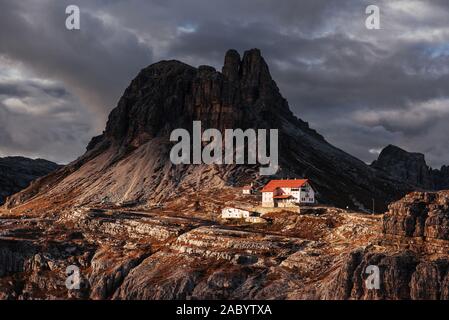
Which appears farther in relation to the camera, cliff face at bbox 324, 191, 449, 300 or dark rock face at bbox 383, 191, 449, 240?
dark rock face at bbox 383, 191, 449, 240

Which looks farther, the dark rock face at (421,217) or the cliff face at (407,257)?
the dark rock face at (421,217)

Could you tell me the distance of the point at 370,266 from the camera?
154m

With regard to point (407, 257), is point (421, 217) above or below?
above

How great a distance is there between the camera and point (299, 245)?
592ft

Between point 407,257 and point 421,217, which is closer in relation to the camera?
point 407,257

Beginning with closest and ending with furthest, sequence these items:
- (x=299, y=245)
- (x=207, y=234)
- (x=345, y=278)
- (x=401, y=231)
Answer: (x=345, y=278) → (x=401, y=231) → (x=299, y=245) → (x=207, y=234)
